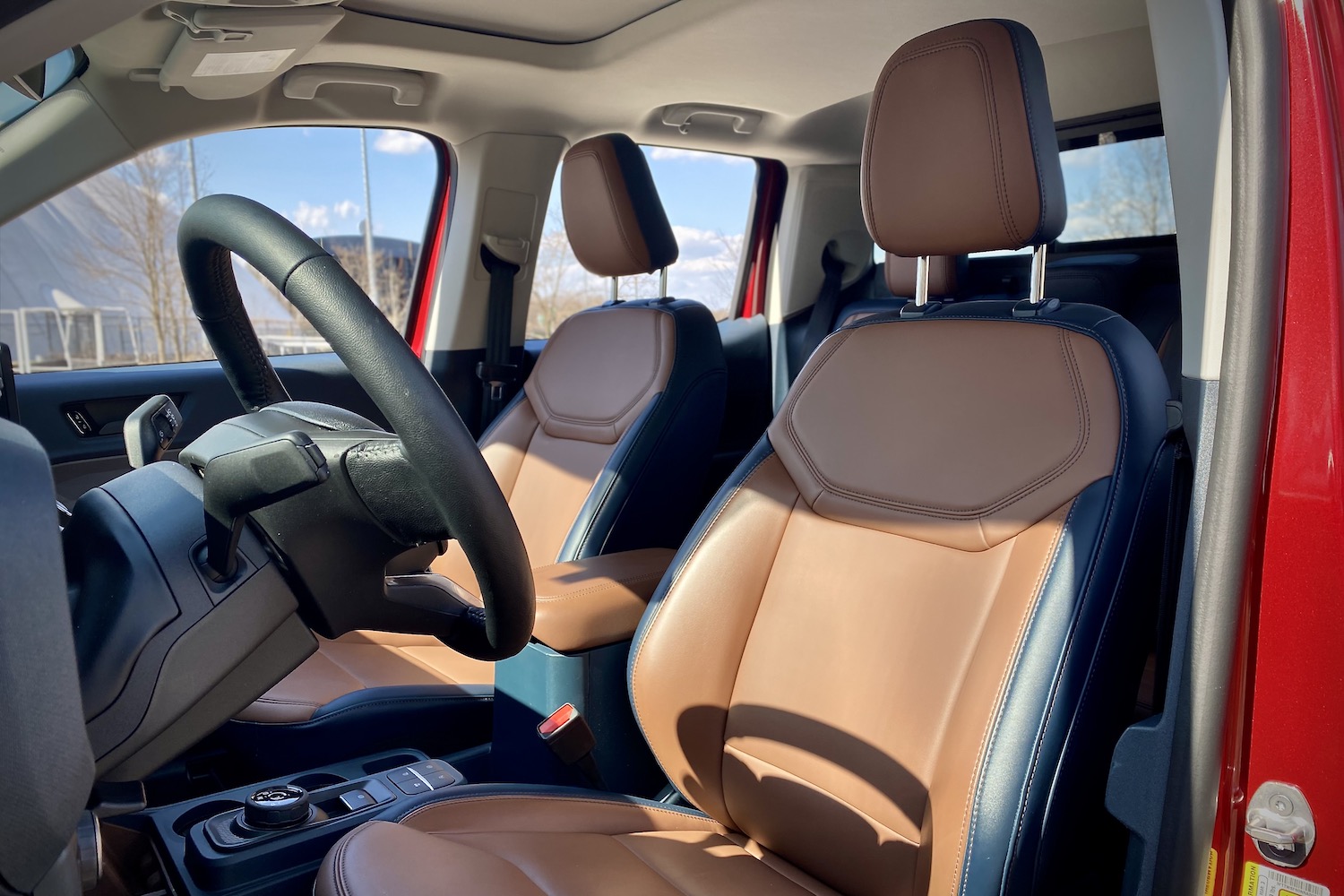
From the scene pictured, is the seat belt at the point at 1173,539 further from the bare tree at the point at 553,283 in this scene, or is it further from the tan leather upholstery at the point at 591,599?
the bare tree at the point at 553,283

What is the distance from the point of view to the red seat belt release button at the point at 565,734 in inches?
57.1

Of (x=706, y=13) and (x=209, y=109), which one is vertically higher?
(x=706, y=13)

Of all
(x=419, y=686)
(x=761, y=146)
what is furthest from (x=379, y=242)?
(x=419, y=686)

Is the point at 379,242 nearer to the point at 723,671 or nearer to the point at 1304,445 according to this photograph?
the point at 723,671

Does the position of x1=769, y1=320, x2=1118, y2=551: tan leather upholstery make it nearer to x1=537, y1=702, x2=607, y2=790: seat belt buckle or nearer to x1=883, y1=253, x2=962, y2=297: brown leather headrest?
x1=537, y1=702, x2=607, y2=790: seat belt buckle

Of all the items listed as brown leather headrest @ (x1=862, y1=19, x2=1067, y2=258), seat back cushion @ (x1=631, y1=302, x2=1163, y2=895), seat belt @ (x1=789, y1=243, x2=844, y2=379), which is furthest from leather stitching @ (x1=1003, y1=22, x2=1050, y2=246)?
seat belt @ (x1=789, y1=243, x2=844, y2=379)

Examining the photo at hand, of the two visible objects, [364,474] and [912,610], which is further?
[912,610]

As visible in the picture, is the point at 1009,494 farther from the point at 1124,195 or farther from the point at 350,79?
the point at 1124,195

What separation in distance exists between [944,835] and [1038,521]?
0.37 meters

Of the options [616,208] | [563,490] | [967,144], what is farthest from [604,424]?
[967,144]

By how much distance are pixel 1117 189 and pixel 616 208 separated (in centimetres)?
156

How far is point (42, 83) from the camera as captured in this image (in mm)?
1827

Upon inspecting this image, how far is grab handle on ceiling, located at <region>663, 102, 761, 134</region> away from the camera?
9.36ft

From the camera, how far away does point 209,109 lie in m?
2.21
